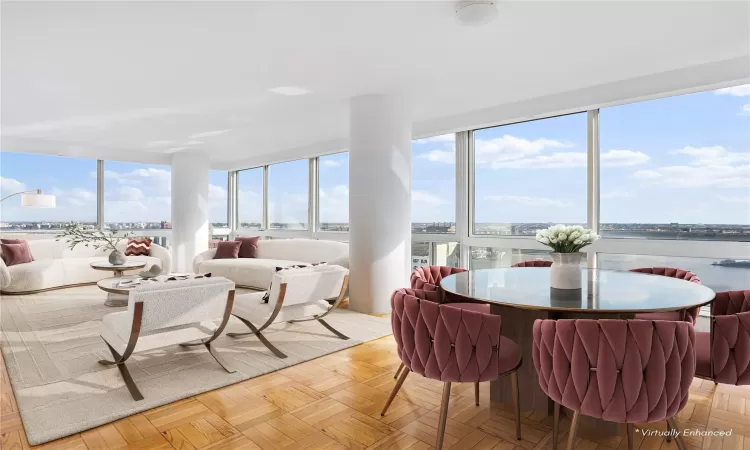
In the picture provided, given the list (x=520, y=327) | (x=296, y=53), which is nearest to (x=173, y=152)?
(x=296, y=53)

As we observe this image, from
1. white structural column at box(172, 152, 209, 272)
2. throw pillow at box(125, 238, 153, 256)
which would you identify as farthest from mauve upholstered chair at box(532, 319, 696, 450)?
white structural column at box(172, 152, 209, 272)

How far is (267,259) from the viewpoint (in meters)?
7.20

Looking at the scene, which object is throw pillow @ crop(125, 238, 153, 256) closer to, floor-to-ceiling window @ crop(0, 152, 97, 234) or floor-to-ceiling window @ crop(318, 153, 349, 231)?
floor-to-ceiling window @ crop(0, 152, 97, 234)

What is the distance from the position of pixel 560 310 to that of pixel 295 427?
1.56 m

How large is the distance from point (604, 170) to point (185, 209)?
777 centimetres

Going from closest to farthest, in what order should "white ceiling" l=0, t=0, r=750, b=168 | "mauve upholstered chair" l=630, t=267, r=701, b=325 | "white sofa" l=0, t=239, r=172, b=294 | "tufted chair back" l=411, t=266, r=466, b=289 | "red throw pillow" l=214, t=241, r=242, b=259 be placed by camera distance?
"mauve upholstered chair" l=630, t=267, r=701, b=325 → "white ceiling" l=0, t=0, r=750, b=168 → "tufted chair back" l=411, t=266, r=466, b=289 → "white sofa" l=0, t=239, r=172, b=294 → "red throw pillow" l=214, t=241, r=242, b=259

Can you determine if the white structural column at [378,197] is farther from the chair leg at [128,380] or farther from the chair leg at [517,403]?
the chair leg at [517,403]

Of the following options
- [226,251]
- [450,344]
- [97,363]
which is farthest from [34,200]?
[450,344]

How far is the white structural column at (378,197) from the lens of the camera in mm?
4895

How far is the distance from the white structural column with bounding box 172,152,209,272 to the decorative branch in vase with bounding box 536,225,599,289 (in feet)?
26.2

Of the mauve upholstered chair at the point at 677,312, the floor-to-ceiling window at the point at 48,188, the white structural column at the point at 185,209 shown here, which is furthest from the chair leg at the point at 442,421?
the floor-to-ceiling window at the point at 48,188

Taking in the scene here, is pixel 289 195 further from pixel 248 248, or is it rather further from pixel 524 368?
pixel 524 368

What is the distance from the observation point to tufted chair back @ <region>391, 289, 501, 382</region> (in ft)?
6.48

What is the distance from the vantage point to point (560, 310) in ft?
6.31
